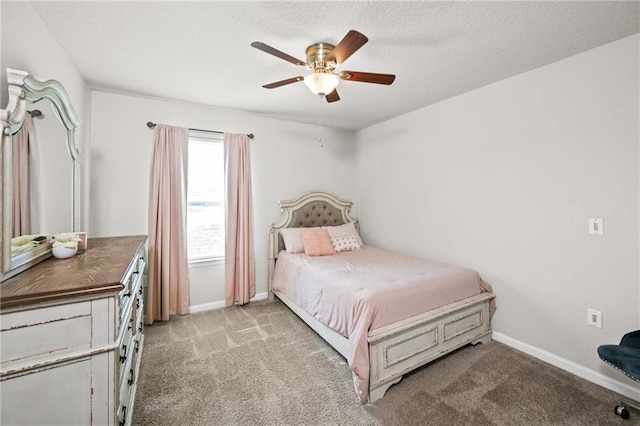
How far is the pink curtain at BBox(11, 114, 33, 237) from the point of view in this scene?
124 cm

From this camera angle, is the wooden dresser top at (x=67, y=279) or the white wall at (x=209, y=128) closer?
the wooden dresser top at (x=67, y=279)

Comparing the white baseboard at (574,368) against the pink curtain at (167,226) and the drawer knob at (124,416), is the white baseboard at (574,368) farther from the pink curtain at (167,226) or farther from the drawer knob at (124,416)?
the pink curtain at (167,226)

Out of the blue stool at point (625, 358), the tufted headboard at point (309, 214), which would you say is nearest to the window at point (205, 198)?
the tufted headboard at point (309, 214)

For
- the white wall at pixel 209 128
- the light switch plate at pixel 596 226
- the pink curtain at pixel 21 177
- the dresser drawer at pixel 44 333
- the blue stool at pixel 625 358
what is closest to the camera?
the dresser drawer at pixel 44 333

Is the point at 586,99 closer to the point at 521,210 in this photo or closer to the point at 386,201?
the point at 521,210

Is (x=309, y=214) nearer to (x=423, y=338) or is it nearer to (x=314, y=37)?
(x=423, y=338)

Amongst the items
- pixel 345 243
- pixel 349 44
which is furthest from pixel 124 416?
pixel 345 243

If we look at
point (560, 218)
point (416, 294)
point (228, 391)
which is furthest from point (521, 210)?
point (228, 391)

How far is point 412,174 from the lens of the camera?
11.2 ft

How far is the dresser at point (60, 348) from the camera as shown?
38.4 inches

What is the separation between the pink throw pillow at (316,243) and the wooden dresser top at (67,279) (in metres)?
1.89

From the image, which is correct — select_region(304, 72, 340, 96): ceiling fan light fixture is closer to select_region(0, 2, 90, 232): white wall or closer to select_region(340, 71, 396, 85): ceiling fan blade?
select_region(340, 71, 396, 85): ceiling fan blade

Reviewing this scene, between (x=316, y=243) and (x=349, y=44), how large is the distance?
2217mm

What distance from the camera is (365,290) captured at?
201 centimetres
